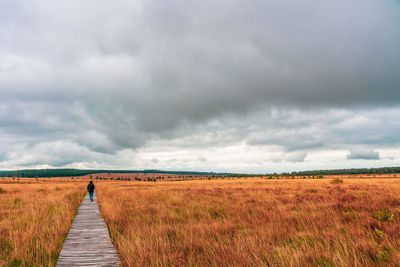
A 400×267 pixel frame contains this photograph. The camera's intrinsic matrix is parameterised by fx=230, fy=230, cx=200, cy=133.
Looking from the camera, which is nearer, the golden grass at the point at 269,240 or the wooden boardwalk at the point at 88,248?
the golden grass at the point at 269,240

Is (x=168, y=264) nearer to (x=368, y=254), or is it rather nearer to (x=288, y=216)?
(x=368, y=254)

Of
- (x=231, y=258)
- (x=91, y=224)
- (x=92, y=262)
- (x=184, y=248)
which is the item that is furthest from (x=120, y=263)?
(x=91, y=224)

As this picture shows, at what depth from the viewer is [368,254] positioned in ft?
17.9

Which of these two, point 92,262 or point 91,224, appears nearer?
point 92,262

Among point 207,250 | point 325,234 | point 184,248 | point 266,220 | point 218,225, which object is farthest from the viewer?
point 266,220

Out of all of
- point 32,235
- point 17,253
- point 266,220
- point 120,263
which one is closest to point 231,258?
point 120,263

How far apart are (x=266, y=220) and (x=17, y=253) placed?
27.5 ft

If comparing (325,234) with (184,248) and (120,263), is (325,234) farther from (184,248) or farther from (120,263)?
(120,263)

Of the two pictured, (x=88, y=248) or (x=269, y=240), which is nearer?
(x=88, y=248)

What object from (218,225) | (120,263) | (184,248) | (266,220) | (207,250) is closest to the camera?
(120,263)

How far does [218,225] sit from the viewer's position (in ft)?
28.9

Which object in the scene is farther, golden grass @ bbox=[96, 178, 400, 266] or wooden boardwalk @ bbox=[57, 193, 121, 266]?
wooden boardwalk @ bbox=[57, 193, 121, 266]

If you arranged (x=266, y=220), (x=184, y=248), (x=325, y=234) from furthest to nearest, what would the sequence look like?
(x=266, y=220) → (x=325, y=234) → (x=184, y=248)

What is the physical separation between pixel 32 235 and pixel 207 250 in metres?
5.74
